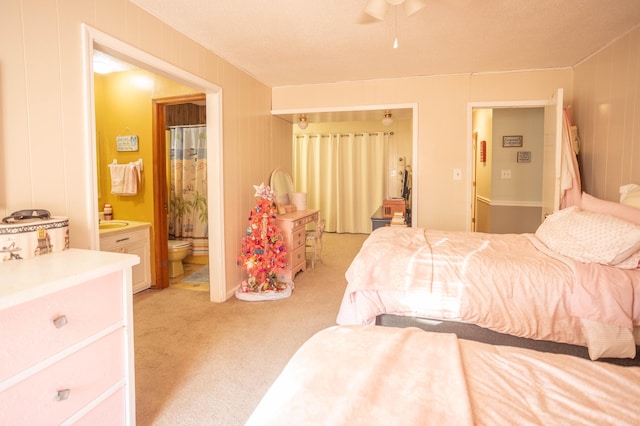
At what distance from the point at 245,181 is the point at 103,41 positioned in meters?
1.91

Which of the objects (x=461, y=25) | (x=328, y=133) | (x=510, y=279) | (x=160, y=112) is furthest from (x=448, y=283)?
(x=328, y=133)

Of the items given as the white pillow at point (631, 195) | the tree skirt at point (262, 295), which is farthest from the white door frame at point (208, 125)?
the white pillow at point (631, 195)

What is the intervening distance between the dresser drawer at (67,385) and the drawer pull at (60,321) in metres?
0.13

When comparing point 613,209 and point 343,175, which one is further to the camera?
point 343,175

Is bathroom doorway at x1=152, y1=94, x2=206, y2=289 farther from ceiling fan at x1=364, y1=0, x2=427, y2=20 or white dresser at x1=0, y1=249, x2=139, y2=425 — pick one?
white dresser at x1=0, y1=249, x2=139, y2=425

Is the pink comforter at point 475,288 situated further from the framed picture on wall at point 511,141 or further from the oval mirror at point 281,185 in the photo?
the framed picture on wall at point 511,141

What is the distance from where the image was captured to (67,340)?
3.98ft

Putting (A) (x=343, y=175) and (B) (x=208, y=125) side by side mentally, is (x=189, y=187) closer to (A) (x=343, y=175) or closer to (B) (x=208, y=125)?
(B) (x=208, y=125)

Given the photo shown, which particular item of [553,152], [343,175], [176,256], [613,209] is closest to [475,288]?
→ [613,209]

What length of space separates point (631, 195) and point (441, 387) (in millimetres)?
Answer: 2435

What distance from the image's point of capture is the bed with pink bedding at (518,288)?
180cm

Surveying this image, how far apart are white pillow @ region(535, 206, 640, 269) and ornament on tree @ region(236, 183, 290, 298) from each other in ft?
7.73

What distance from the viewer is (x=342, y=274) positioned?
433cm

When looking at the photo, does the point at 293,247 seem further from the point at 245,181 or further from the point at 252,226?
the point at 245,181
